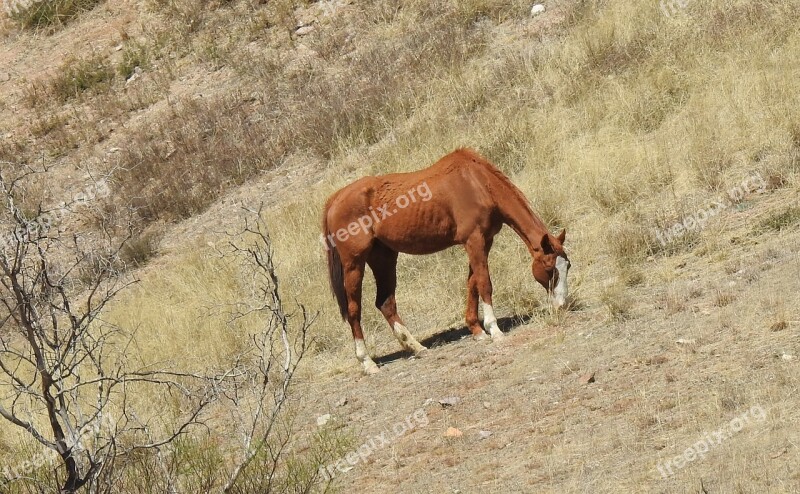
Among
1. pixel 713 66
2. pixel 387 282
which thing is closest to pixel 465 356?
pixel 387 282

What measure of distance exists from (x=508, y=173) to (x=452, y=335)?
4492mm

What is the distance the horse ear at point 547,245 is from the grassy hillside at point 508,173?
55 cm

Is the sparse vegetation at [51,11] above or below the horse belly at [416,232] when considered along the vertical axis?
above

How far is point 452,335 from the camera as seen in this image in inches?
433

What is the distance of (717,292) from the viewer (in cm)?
939

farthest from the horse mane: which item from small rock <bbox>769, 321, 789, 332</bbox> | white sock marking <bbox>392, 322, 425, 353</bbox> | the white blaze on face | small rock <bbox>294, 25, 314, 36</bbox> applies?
small rock <bbox>294, 25, 314, 36</bbox>

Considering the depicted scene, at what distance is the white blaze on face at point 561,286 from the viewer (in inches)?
400

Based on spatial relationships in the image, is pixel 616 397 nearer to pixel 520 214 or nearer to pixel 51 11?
pixel 520 214

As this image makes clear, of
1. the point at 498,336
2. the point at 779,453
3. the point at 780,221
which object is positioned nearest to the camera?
the point at 779,453

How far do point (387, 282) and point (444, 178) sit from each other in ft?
4.06

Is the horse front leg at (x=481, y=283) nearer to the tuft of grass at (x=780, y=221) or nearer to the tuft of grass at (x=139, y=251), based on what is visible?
the tuft of grass at (x=780, y=221)

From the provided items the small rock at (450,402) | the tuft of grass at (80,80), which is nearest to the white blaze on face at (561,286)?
the small rock at (450,402)

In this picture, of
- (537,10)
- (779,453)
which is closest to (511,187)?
(779,453)

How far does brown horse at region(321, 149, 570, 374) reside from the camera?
10305 millimetres
